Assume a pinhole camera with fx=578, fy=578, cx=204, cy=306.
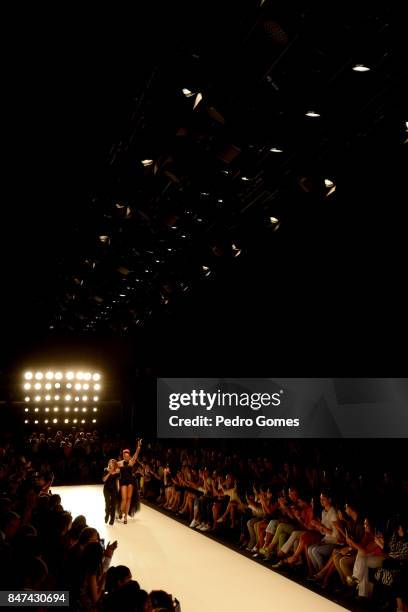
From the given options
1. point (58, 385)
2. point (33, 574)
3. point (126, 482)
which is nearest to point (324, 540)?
point (33, 574)

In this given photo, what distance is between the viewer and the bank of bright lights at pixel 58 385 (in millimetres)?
15758

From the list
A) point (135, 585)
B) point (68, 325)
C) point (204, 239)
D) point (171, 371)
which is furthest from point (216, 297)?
point (135, 585)

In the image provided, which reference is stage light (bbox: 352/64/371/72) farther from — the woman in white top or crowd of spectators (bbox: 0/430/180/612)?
the woman in white top

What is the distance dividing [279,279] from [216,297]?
1769mm

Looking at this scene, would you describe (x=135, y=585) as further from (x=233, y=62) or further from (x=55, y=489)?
(x=55, y=489)

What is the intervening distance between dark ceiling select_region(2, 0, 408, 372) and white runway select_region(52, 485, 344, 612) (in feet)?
13.2

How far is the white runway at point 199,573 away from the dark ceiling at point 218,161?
4.03 m

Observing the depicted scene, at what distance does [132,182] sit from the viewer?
6.95m

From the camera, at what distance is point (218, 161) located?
19.6ft

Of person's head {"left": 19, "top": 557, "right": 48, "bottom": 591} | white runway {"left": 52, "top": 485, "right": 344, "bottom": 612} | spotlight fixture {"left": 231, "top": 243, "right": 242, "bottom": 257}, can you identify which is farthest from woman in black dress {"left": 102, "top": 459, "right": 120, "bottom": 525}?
person's head {"left": 19, "top": 557, "right": 48, "bottom": 591}

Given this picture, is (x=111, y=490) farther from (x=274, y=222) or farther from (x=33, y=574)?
(x=33, y=574)

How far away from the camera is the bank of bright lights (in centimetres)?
Result: 1576

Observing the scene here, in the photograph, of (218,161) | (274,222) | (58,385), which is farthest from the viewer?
(58,385)

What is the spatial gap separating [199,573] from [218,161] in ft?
14.8
